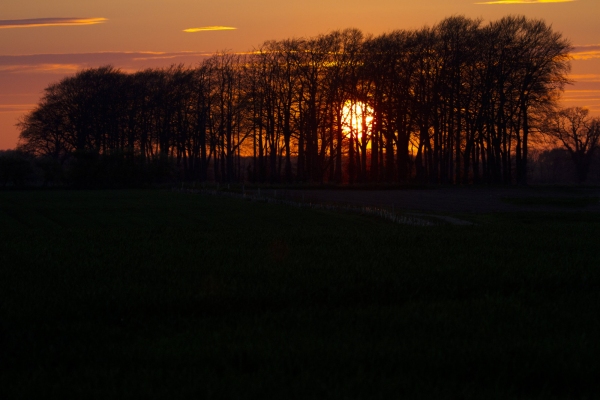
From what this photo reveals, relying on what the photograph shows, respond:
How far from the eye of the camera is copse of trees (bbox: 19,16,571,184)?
65312 mm

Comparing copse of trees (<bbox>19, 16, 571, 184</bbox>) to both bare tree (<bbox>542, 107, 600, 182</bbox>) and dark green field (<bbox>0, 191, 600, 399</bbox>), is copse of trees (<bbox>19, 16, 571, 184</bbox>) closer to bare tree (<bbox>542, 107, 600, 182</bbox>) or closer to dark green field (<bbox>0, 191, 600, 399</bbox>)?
bare tree (<bbox>542, 107, 600, 182</bbox>)

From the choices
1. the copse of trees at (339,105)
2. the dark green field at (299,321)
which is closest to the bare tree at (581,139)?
the copse of trees at (339,105)

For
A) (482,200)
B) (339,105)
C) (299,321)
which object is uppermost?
(339,105)

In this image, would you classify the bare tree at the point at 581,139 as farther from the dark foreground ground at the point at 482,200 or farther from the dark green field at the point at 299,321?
the dark green field at the point at 299,321

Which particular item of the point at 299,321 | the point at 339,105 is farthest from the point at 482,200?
the point at 299,321

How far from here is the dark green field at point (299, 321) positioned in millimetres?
6215

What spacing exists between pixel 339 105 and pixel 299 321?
211ft

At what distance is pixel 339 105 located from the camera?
71625mm

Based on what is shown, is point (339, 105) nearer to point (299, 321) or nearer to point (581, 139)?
point (581, 139)

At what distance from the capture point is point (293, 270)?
11781 millimetres

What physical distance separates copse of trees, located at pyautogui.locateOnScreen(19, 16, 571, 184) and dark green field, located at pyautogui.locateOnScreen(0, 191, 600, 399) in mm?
52520

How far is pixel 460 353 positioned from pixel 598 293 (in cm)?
438

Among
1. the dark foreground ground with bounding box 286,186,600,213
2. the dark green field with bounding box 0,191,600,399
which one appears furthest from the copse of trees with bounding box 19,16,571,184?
the dark green field with bounding box 0,191,600,399

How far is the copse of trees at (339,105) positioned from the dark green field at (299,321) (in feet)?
172
